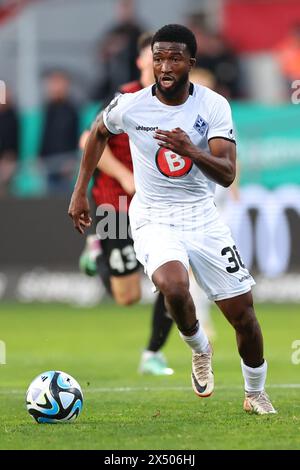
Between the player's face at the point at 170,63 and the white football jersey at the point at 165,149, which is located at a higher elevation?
the player's face at the point at 170,63

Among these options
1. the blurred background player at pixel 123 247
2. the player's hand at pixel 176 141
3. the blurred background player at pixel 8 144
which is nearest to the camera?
the player's hand at pixel 176 141

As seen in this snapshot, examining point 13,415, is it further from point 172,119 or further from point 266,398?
point 172,119

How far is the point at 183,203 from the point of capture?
846 centimetres

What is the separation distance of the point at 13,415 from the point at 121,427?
40.7 inches

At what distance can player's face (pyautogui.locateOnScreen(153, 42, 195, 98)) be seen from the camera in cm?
812

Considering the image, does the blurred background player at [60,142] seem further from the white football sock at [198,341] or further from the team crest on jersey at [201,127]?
the team crest on jersey at [201,127]

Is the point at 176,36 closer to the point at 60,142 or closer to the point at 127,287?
the point at 127,287

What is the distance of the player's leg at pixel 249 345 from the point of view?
8.23 metres

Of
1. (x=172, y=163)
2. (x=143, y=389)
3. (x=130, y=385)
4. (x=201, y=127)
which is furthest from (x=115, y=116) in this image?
(x=130, y=385)

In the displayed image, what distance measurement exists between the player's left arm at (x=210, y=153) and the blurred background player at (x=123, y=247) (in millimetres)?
3004

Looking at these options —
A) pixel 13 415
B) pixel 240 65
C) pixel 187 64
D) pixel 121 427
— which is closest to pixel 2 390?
pixel 13 415

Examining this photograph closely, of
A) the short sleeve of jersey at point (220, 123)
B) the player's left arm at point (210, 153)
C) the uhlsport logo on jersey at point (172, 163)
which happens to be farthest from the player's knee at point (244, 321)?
the short sleeve of jersey at point (220, 123)

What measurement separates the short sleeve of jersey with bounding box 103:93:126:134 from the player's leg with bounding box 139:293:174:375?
3.00 m

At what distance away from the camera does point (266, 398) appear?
854 cm
